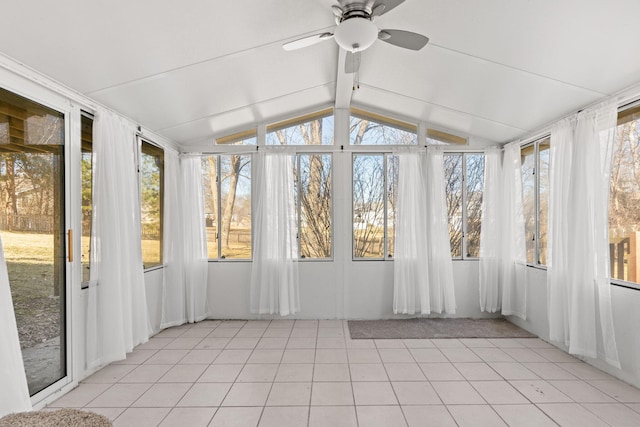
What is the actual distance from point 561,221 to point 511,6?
2152 millimetres

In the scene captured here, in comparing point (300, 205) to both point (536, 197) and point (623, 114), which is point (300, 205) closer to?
point (536, 197)

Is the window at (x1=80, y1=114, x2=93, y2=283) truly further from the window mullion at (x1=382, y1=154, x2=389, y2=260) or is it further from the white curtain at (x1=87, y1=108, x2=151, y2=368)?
the window mullion at (x1=382, y1=154, x2=389, y2=260)

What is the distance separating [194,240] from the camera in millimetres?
4578

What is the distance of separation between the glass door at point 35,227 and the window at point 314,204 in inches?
106

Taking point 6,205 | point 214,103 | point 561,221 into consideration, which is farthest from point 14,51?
point 561,221

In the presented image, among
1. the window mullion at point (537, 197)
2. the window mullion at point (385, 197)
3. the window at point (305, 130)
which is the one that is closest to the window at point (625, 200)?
the window mullion at point (537, 197)

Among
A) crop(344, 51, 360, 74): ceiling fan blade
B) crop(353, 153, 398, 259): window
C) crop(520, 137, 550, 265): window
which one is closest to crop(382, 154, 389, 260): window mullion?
crop(353, 153, 398, 259): window

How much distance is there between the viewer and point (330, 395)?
2.67m

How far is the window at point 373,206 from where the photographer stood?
189 inches

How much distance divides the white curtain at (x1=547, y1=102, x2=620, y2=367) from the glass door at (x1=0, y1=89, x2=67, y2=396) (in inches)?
168

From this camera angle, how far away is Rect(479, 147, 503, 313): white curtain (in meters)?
4.59

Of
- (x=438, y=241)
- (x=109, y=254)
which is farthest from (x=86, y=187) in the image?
(x=438, y=241)

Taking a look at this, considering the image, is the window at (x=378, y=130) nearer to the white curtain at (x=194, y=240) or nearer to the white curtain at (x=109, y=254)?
the white curtain at (x=194, y=240)

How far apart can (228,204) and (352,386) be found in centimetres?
294
